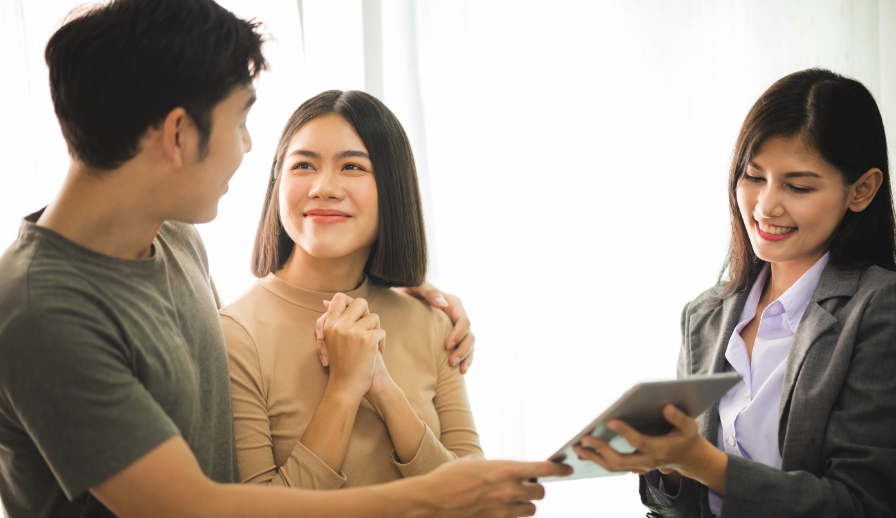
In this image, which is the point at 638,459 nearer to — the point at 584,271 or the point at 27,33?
the point at 584,271

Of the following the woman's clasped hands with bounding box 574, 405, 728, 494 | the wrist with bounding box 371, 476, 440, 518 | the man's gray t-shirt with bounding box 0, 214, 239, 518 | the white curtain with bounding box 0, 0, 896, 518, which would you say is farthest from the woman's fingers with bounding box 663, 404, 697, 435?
the white curtain with bounding box 0, 0, 896, 518

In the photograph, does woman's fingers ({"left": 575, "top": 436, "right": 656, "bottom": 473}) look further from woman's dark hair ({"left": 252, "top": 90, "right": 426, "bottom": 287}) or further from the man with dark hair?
woman's dark hair ({"left": 252, "top": 90, "right": 426, "bottom": 287})

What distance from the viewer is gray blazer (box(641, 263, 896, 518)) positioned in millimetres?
1344

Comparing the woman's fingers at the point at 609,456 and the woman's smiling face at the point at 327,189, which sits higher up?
the woman's smiling face at the point at 327,189

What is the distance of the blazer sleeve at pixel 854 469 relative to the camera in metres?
1.34

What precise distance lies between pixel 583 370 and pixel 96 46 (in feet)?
6.28

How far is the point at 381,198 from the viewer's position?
5.24 feet

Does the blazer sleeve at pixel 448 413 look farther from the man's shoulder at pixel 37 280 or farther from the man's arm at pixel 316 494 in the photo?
the man's shoulder at pixel 37 280

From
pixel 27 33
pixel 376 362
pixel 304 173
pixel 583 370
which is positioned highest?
pixel 27 33

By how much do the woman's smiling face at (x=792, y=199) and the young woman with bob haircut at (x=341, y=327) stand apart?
741mm

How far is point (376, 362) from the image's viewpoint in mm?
1475

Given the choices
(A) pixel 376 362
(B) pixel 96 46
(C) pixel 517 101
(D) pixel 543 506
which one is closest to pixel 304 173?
(A) pixel 376 362

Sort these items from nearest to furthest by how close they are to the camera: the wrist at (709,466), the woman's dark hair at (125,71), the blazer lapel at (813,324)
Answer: the woman's dark hair at (125,71) → the wrist at (709,466) → the blazer lapel at (813,324)

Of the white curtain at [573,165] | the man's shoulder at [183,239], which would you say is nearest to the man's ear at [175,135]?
the man's shoulder at [183,239]
